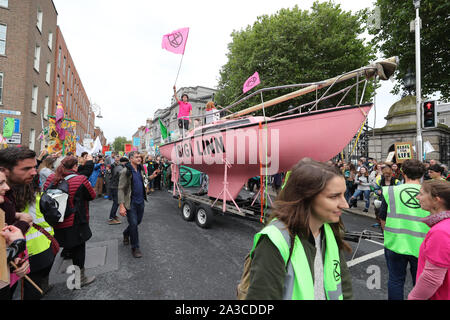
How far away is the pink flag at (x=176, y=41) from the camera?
564 centimetres

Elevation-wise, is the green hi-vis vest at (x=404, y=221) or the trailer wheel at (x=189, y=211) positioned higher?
the green hi-vis vest at (x=404, y=221)

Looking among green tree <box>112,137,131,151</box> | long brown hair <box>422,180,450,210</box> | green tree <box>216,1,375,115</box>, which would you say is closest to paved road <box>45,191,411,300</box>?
long brown hair <box>422,180,450,210</box>

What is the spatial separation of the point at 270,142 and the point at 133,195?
8.88 feet

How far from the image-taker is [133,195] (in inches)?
146

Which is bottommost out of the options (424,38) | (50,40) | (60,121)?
(60,121)

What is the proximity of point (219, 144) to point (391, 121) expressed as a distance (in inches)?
483

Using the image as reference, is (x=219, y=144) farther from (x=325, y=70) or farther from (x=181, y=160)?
(x=325, y=70)

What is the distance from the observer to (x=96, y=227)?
499 cm

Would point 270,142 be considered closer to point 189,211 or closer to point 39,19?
point 189,211

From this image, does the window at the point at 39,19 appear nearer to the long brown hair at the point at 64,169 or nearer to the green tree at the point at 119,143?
the long brown hair at the point at 64,169

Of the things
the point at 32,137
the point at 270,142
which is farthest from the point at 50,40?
the point at 270,142

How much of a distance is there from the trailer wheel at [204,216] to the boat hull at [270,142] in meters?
0.46

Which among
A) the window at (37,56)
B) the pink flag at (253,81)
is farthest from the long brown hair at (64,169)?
the window at (37,56)

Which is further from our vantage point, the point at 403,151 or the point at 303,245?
the point at 403,151
